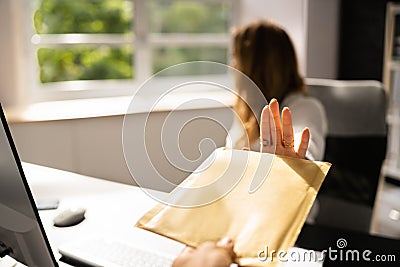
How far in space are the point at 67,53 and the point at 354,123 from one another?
5.73 ft

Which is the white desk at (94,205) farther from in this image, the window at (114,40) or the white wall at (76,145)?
the window at (114,40)

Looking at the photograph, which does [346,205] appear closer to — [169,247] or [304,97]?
[304,97]

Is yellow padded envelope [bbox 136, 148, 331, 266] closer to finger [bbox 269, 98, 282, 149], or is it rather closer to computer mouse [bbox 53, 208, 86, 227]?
finger [bbox 269, 98, 282, 149]

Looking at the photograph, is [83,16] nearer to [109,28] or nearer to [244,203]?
[109,28]

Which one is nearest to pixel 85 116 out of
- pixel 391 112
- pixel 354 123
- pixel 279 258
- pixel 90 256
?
pixel 354 123

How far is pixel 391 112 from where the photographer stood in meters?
3.62

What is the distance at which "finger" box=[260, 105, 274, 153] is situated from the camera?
82cm

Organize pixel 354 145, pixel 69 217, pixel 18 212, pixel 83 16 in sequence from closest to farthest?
pixel 18 212, pixel 69 217, pixel 354 145, pixel 83 16

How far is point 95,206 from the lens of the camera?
51.8 inches

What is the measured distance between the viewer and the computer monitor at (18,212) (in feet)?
2.34

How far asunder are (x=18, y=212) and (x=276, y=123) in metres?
0.44

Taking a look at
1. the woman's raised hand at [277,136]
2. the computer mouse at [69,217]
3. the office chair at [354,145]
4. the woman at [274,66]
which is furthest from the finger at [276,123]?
the office chair at [354,145]

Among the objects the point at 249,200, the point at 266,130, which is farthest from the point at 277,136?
the point at 249,200

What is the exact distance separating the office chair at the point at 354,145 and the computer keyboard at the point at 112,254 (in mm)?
1342
